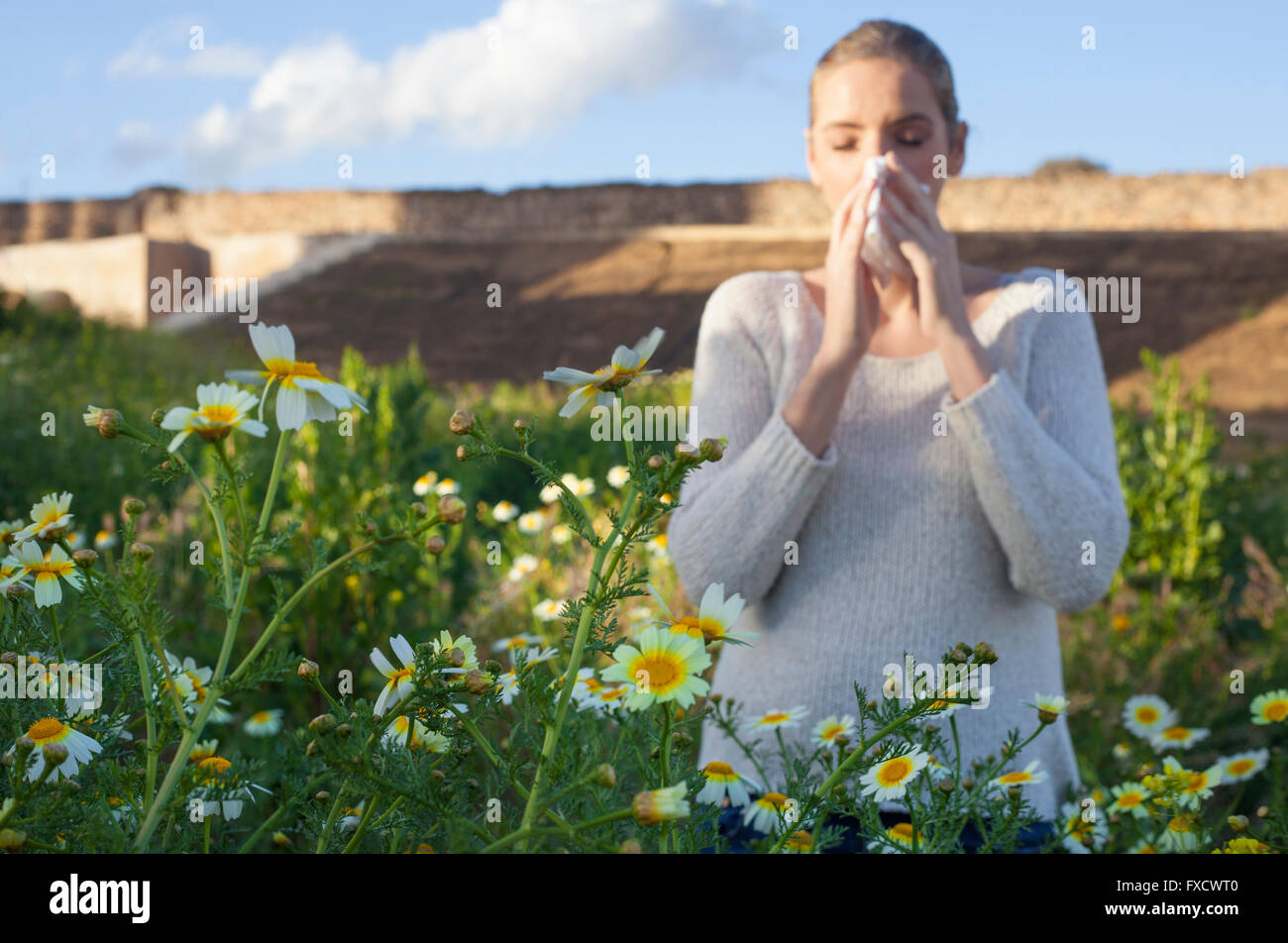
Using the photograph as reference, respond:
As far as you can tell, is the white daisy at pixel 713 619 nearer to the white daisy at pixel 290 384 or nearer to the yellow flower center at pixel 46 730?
the white daisy at pixel 290 384

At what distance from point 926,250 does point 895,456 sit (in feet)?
1.22

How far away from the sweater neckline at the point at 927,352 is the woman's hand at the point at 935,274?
205 millimetres

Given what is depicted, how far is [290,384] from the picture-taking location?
0.53 meters

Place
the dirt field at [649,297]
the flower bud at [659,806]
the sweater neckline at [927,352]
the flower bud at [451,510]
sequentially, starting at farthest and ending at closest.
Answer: the dirt field at [649,297] → the sweater neckline at [927,352] → the flower bud at [451,510] → the flower bud at [659,806]

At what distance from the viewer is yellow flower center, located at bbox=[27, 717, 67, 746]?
49 centimetres

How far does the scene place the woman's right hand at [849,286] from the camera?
4.96 ft

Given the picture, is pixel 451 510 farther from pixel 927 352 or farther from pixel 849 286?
pixel 927 352

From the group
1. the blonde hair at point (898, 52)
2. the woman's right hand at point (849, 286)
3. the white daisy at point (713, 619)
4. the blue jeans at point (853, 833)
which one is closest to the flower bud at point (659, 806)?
the white daisy at point (713, 619)

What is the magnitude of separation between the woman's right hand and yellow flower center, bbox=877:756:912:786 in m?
0.90

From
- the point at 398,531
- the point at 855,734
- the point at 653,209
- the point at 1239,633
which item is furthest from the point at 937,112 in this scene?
the point at 653,209

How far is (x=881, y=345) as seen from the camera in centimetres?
182

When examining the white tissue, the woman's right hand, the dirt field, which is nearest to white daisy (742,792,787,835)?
the woman's right hand
